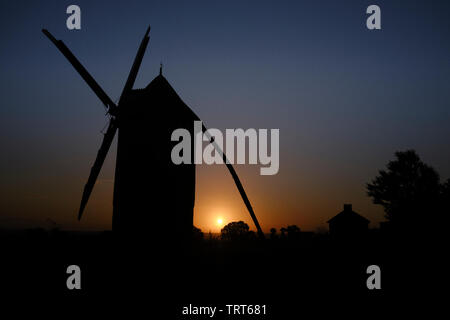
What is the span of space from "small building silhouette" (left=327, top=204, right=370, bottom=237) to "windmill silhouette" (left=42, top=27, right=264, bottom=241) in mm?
27850

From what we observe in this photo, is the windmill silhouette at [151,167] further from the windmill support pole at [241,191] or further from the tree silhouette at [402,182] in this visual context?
the tree silhouette at [402,182]

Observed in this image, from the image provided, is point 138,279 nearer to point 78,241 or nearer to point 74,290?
point 74,290

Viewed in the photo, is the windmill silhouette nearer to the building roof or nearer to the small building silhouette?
the small building silhouette

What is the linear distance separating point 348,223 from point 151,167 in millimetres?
29750

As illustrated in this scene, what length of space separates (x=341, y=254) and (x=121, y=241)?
28.3ft

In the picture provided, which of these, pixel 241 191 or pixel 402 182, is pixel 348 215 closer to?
pixel 402 182

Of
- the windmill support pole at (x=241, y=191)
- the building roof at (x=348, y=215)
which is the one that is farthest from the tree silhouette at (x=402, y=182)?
the windmill support pole at (x=241, y=191)

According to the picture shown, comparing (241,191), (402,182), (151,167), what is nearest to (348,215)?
(402,182)

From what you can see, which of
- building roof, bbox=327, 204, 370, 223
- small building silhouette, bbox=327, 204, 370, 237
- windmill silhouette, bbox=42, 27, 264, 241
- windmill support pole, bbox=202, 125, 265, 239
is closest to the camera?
windmill silhouette, bbox=42, 27, 264, 241

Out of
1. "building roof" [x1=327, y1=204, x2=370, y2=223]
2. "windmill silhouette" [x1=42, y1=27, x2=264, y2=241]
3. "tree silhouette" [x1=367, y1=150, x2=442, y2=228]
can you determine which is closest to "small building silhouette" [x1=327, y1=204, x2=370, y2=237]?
"building roof" [x1=327, y1=204, x2=370, y2=223]

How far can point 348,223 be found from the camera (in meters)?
36.1

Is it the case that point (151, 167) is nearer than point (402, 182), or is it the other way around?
point (151, 167)

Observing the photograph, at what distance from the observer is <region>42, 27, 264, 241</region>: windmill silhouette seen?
36.7 feet

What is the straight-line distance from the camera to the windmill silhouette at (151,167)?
36.7ft
